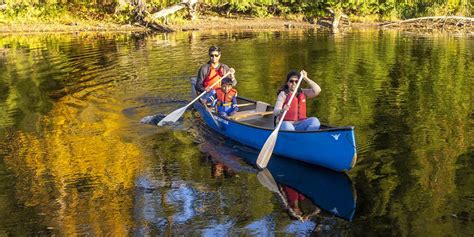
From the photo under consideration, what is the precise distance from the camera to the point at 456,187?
9391mm

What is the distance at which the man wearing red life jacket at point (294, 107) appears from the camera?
10633mm

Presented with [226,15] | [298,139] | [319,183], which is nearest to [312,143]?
[298,139]

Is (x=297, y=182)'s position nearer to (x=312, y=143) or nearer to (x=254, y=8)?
(x=312, y=143)

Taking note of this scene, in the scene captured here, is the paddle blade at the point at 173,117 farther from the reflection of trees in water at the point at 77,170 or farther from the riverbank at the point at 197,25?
the riverbank at the point at 197,25

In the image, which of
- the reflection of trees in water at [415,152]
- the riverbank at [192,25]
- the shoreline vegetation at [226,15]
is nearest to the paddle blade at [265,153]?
the reflection of trees in water at [415,152]

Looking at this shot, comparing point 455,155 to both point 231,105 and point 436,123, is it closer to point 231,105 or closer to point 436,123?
point 436,123

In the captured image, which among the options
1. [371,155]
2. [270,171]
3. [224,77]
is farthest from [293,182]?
[224,77]

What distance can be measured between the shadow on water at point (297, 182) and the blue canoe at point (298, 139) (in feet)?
0.65

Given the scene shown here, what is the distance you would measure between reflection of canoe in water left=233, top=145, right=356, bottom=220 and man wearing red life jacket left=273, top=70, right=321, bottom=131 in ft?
2.33

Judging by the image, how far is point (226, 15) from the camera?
45.9 meters

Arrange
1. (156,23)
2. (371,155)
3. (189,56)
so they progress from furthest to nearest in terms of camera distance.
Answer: (156,23)
(189,56)
(371,155)

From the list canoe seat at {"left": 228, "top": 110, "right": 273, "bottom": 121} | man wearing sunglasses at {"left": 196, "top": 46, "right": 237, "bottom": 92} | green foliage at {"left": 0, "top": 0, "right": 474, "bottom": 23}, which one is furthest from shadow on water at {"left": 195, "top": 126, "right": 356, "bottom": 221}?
green foliage at {"left": 0, "top": 0, "right": 474, "bottom": 23}

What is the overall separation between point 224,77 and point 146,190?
493 cm

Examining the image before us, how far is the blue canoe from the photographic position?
9594 mm
